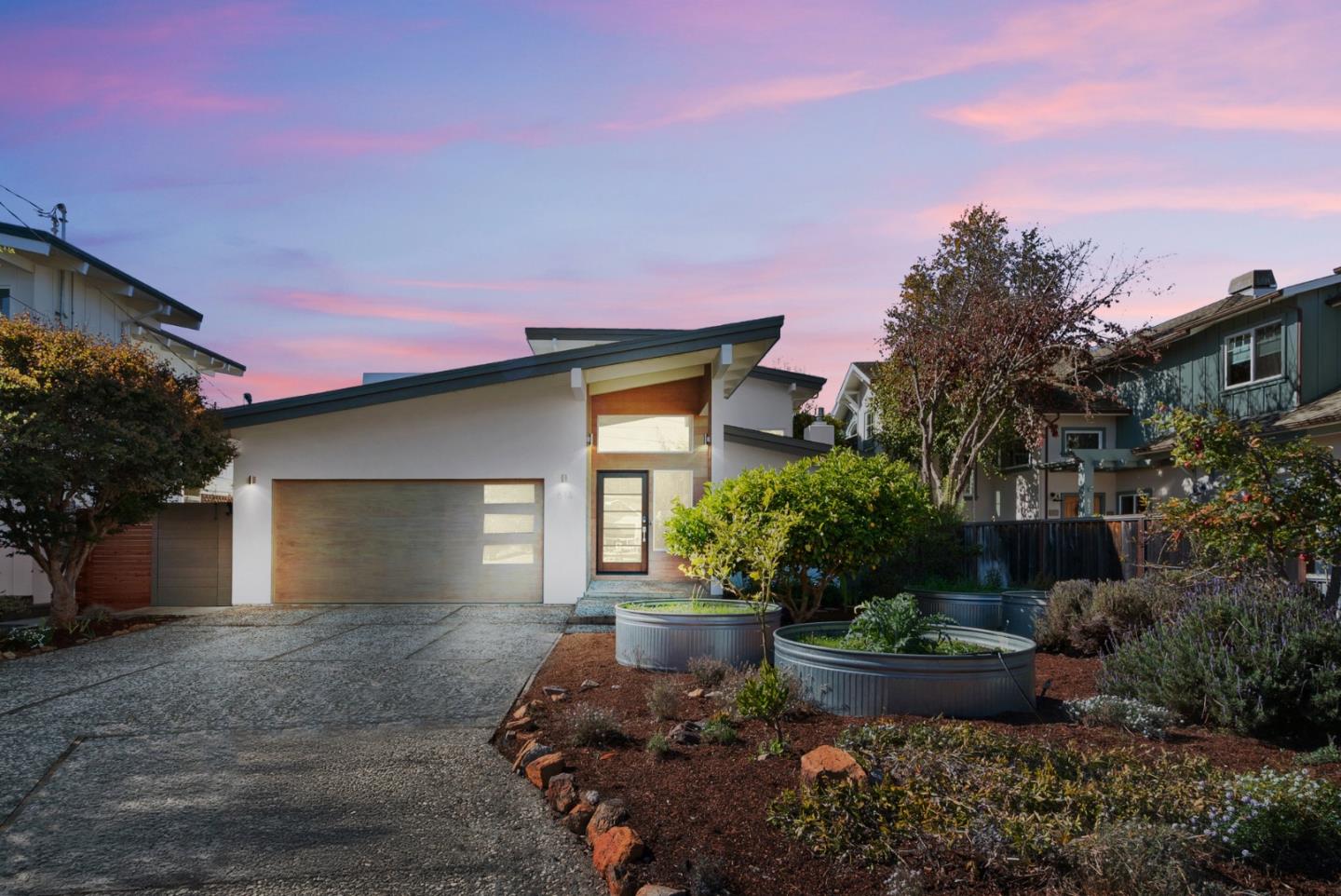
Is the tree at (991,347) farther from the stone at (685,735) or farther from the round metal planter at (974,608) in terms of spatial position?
the stone at (685,735)

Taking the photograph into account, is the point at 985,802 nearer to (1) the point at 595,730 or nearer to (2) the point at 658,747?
(2) the point at 658,747

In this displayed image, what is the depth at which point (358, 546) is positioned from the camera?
14.1 metres

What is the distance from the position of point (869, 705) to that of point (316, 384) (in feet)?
73.7

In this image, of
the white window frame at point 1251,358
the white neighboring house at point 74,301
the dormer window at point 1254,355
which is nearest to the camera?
the white neighboring house at point 74,301

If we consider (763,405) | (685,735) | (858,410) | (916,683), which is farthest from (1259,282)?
(685,735)

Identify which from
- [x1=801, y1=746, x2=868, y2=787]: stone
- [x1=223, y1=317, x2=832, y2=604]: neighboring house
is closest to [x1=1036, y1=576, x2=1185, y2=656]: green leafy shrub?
[x1=801, y1=746, x2=868, y2=787]: stone

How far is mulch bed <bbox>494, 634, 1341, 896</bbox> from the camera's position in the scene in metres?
3.44

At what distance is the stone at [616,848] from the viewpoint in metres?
3.71

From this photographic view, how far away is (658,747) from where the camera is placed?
5.05m

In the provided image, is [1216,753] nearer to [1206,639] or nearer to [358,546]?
[1206,639]

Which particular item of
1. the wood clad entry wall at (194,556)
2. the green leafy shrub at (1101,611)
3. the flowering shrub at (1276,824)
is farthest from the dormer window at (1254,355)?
the wood clad entry wall at (194,556)

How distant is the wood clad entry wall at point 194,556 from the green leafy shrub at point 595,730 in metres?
10.8

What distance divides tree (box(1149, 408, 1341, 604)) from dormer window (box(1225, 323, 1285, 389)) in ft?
38.2

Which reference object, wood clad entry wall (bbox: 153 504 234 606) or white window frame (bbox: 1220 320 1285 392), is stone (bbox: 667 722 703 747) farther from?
white window frame (bbox: 1220 320 1285 392)
